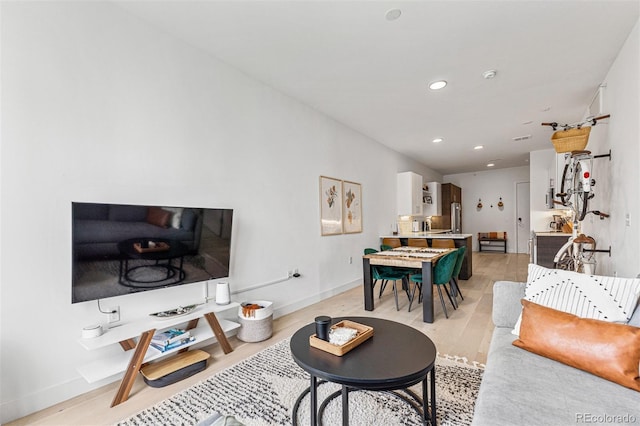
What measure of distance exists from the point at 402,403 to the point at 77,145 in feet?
9.22

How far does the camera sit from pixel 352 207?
5.22 m

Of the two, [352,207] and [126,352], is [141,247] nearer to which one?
[126,352]

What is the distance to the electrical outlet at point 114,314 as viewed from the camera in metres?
2.19

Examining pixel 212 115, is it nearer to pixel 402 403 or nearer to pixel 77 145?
pixel 77 145

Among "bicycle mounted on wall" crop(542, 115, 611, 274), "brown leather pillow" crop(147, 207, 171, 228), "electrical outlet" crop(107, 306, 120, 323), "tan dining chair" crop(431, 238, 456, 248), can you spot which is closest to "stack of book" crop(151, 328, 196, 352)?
"electrical outlet" crop(107, 306, 120, 323)

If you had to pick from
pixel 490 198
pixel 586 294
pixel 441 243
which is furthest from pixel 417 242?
pixel 490 198

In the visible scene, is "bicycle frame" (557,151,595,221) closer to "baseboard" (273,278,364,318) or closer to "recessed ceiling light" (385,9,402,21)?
"recessed ceiling light" (385,9,402,21)

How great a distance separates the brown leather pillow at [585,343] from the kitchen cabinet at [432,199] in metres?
6.73

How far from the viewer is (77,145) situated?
2094mm

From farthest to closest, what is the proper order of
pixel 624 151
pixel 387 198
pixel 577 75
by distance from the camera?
1. pixel 387 198
2. pixel 577 75
3. pixel 624 151

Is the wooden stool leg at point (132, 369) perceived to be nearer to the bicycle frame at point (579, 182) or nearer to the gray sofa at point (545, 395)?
the gray sofa at point (545, 395)

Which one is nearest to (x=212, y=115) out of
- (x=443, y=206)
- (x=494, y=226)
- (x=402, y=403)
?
(x=402, y=403)

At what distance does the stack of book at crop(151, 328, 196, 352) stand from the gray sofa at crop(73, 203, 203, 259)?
0.76 m

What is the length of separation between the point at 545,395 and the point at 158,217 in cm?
257
